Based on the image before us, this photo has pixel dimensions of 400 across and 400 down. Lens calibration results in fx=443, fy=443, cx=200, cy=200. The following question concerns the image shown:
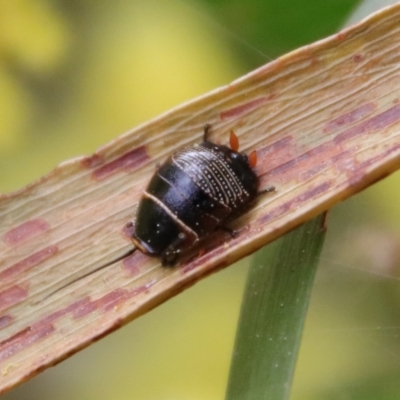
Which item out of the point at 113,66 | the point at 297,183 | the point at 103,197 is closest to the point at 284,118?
the point at 297,183

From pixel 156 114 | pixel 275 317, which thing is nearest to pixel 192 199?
pixel 275 317

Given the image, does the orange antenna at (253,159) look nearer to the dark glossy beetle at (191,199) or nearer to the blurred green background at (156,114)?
the dark glossy beetle at (191,199)

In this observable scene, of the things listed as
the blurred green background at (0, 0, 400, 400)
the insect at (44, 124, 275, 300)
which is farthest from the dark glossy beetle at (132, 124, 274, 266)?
the blurred green background at (0, 0, 400, 400)

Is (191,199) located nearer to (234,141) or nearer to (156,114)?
(234,141)

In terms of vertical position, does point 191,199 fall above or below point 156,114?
above

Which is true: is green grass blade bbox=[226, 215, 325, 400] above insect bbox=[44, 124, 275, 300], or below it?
below

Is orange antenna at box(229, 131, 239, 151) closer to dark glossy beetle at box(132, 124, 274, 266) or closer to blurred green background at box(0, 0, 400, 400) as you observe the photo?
dark glossy beetle at box(132, 124, 274, 266)

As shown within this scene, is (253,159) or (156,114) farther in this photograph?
(156,114)
